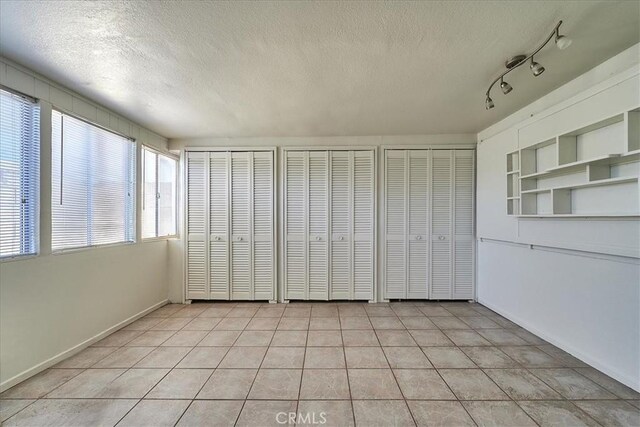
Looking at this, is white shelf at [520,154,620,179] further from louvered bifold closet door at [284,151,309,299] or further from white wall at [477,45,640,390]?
louvered bifold closet door at [284,151,309,299]

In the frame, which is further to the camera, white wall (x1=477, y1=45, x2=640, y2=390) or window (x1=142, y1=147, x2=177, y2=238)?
window (x1=142, y1=147, x2=177, y2=238)

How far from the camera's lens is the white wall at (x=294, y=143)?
3873 millimetres

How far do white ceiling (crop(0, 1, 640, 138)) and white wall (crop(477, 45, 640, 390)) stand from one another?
214mm

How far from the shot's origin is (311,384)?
2.01 metres

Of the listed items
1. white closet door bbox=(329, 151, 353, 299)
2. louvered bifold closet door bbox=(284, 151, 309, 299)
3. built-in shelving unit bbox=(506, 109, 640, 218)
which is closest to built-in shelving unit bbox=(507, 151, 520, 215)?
built-in shelving unit bbox=(506, 109, 640, 218)

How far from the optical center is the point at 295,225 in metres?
3.94

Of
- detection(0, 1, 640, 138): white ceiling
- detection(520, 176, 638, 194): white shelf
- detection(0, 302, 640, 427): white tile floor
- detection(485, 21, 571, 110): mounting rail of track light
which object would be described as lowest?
detection(0, 302, 640, 427): white tile floor

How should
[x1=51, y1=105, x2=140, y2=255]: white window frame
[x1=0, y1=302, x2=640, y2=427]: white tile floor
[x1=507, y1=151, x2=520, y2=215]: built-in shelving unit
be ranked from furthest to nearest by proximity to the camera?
[x1=507, y1=151, x2=520, y2=215]: built-in shelving unit < [x1=51, y1=105, x2=140, y2=255]: white window frame < [x1=0, y1=302, x2=640, y2=427]: white tile floor

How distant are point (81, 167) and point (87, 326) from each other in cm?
161

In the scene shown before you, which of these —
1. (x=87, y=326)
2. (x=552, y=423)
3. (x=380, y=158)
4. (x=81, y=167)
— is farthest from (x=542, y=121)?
(x=87, y=326)

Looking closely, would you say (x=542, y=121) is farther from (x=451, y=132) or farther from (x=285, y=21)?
(x=285, y=21)

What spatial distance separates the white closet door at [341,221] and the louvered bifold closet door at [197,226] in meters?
1.93

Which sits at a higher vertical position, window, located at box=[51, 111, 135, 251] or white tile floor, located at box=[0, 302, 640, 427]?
window, located at box=[51, 111, 135, 251]

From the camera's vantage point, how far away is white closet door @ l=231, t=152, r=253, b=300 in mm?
3934
